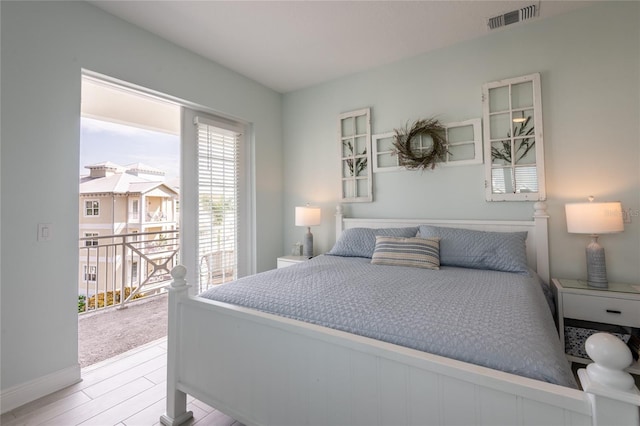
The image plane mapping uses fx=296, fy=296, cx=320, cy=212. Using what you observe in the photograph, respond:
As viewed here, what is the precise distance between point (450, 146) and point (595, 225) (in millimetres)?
1280

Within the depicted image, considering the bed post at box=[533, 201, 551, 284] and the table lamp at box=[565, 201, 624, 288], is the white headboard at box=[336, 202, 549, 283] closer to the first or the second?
the bed post at box=[533, 201, 551, 284]

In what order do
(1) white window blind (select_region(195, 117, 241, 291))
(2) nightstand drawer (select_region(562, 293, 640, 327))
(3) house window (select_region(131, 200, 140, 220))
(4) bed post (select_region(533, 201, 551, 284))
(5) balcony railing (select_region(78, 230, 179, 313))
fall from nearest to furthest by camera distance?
(2) nightstand drawer (select_region(562, 293, 640, 327)) → (4) bed post (select_region(533, 201, 551, 284)) → (1) white window blind (select_region(195, 117, 241, 291)) → (5) balcony railing (select_region(78, 230, 179, 313)) → (3) house window (select_region(131, 200, 140, 220))

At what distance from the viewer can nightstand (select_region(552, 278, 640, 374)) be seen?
1.94 m

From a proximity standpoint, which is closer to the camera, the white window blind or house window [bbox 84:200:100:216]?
the white window blind

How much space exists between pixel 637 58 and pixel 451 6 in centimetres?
141

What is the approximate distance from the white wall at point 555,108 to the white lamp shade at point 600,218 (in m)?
0.33

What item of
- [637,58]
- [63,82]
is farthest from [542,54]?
[63,82]

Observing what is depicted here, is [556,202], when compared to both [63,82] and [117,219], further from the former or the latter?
[117,219]

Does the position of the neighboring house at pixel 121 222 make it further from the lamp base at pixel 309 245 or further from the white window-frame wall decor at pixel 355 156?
the white window-frame wall decor at pixel 355 156

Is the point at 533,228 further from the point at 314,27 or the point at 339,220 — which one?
the point at 314,27

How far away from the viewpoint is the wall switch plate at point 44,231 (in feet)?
6.38

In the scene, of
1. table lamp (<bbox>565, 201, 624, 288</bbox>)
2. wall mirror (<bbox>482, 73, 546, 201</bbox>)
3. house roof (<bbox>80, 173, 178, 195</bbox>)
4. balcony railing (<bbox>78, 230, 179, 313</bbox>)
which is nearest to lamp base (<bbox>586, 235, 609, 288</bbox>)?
table lamp (<bbox>565, 201, 624, 288</bbox>)

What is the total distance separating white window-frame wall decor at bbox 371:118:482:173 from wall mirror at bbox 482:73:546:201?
81 millimetres

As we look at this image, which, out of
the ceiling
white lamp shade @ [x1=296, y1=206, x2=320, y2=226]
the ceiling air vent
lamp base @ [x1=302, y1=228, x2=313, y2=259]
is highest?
the ceiling
